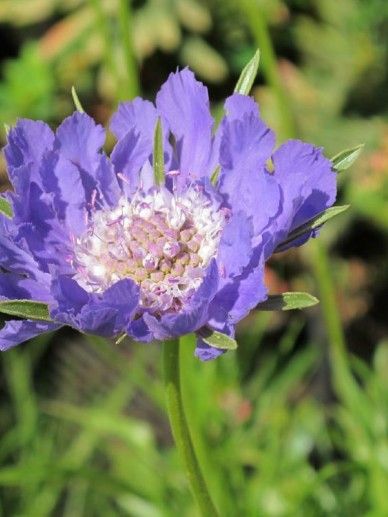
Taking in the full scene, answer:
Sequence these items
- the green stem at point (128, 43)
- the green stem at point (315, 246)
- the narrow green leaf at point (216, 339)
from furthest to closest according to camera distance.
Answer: the green stem at point (315, 246) → the green stem at point (128, 43) → the narrow green leaf at point (216, 339)

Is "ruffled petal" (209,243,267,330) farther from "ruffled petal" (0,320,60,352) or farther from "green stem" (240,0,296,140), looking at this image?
"green stem" (240,0,296,140)

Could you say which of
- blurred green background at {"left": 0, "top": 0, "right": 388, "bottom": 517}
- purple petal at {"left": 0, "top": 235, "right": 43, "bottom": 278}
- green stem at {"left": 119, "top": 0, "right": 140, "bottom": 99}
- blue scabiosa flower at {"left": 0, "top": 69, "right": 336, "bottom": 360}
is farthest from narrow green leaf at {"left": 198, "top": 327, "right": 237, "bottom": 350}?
blurred green background at {"left": 0, "top": 0, "right": 388, "bottom": 517}

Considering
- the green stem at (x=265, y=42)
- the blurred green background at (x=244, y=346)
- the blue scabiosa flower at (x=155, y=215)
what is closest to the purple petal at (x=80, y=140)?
the blue scabiosa flower at (x=155, y=215)

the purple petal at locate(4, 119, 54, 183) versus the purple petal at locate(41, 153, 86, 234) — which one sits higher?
the purple petal at locate(4, 119, 54, 183)

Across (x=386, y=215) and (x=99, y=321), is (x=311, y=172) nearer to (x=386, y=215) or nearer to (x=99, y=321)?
(x=99, y=321)

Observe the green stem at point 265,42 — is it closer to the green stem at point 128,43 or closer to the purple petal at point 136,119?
the green stem at point 128,43

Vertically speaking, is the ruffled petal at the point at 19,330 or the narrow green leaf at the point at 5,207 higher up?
the narrow green leaf at the point at 5,207

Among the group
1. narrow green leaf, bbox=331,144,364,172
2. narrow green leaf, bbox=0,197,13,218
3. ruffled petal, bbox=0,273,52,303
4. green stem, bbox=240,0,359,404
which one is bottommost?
green stem, bbox=240,0,359,404

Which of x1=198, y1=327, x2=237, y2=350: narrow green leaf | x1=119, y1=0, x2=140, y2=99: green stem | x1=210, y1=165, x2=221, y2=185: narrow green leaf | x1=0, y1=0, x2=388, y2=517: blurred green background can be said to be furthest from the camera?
x1=0, y1=0, x2=388, y2=517: blurred green background

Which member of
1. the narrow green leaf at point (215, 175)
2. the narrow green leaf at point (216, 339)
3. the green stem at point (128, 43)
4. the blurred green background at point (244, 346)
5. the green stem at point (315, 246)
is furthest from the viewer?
the blurred green background at point (244, 346)
